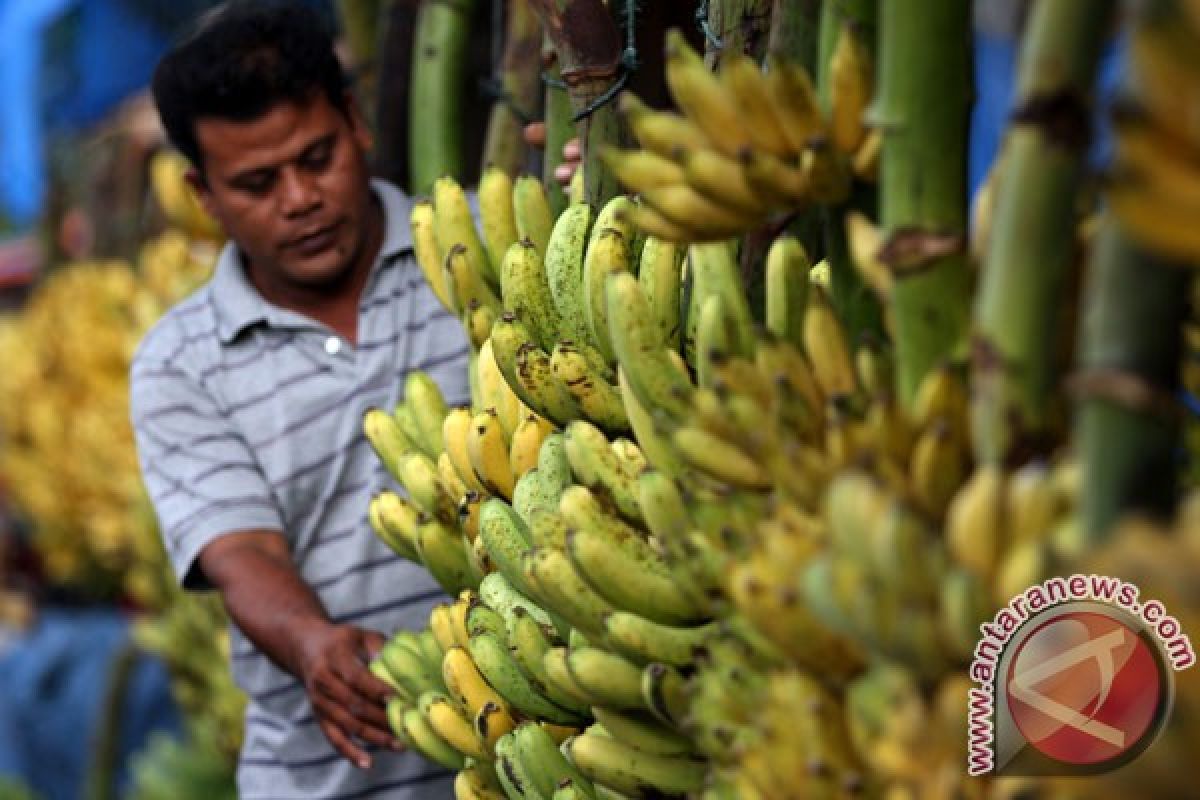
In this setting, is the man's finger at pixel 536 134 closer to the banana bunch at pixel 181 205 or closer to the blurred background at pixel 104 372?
the blurred background at pixel 104 372

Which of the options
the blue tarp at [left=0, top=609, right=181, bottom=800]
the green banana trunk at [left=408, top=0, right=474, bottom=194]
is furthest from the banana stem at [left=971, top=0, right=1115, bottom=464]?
the blue tarp at [left=0, top=609, right=181, bottom=800]

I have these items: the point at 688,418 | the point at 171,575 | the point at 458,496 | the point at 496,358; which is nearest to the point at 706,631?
the point at 688,418

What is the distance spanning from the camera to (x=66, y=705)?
6.26 m

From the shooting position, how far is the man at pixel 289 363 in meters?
2.55

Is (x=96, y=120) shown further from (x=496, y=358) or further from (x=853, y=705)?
(x=853, y=705)

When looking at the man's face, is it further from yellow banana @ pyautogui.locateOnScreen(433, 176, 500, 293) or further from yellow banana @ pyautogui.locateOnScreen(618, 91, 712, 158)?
yellow banana @ pyautogui.locateOnScreen(618, 91, 712, 158)

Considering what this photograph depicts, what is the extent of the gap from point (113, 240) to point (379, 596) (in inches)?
208

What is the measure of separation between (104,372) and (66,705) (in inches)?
49.6

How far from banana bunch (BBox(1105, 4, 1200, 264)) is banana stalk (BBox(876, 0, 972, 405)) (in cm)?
26

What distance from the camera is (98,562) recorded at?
670cm

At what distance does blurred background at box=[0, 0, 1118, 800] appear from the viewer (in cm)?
391

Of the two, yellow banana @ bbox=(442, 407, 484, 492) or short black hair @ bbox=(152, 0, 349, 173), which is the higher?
short black hair @ bbox=(152, 0, 349, 173)

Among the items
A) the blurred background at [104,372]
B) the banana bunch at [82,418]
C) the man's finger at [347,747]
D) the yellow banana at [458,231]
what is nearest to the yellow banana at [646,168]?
the yellow banana at [458,231]

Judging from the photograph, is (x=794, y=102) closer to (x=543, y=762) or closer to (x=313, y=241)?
(x=543, y=762)
